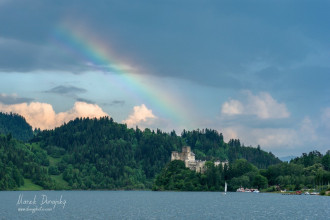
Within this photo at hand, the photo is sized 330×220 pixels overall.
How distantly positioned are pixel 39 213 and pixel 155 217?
116 ft

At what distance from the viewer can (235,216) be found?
140750 mm

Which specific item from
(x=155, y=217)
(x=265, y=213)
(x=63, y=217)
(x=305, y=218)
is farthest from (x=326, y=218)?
(x=63, y=217)

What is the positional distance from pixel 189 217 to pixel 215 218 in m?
7.31

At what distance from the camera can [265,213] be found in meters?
149

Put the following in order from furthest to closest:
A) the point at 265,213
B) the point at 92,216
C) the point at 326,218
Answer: the point at 265,213, the point at 92,216, the point at 326,218

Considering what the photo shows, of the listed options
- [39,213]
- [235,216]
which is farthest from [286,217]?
[39,213]

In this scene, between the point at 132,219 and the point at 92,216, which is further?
the point at 92,216

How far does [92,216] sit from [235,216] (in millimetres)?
40575

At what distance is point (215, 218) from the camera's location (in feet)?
440

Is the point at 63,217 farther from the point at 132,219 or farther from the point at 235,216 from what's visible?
the point at 235,216

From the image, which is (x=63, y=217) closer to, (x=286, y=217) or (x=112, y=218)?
(x=112, y=218)

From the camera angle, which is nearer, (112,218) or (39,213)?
(112,218)

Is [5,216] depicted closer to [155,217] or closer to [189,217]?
[155,217]

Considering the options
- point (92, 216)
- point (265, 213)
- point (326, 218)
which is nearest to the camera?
point (326, 218)
